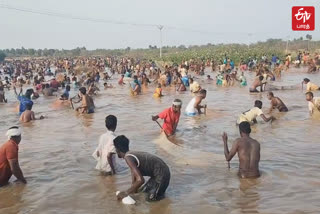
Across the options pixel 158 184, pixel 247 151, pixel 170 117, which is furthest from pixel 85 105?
pixel 158 184

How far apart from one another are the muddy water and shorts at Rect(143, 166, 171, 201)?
13cm

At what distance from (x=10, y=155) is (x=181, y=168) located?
3.06m

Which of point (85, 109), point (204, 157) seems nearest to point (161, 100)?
point (85, 109)

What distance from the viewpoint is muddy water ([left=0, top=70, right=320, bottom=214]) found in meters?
5.87

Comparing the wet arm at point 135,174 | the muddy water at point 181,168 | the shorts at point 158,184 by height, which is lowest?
the muddy water at point 181,168

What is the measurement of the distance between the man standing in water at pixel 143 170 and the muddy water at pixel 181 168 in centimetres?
18

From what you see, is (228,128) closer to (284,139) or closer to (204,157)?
(284,139)

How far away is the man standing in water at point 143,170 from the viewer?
5527 millimetres

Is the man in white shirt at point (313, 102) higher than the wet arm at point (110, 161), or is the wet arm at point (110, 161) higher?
the man in white shirt at point (313, 102)

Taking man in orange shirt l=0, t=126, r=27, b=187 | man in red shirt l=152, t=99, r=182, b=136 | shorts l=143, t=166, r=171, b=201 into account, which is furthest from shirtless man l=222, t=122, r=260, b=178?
man in orange shirt l=0, t=126, r=27, b=187

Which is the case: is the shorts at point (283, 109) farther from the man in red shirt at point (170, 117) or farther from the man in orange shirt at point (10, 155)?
the man in orange shirt at point (10, 155)

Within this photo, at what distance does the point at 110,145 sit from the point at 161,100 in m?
11.9

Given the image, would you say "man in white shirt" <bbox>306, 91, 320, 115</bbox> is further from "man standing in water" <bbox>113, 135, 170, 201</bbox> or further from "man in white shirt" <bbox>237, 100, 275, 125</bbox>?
"man standing in water" <bbox>113, 135, 170, 201</bbox>

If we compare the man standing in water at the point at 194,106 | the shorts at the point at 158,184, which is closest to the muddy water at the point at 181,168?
the shorts at the point at 158,184
